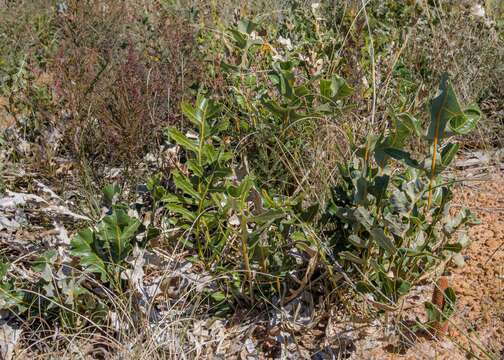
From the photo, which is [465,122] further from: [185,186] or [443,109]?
[185,186]

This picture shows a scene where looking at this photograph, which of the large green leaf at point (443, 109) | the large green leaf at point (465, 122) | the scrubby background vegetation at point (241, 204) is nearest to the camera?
the large green leaf at point (443, 109)

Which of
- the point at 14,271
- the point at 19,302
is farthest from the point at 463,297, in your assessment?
the point at 14,271

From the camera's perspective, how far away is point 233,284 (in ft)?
6.70

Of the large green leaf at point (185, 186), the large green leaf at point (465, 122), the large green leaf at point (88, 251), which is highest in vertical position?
the large green leaf at point (465, 122)

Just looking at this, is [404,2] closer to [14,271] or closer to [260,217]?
[260,217]

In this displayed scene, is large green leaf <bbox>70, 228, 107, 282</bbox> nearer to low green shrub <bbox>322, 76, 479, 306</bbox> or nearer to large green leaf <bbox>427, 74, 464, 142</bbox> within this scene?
low green shrub <bbox>322, 76, 479, 306</bbox>

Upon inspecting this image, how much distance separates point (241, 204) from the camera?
186cm

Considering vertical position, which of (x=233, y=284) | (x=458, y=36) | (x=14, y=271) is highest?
(x=458, y=36)

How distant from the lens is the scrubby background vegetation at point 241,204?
1.80 meters

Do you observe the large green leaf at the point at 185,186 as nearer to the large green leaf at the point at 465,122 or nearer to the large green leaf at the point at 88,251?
the large green leaf at the point at 88,251

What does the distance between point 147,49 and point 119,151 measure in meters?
1.31

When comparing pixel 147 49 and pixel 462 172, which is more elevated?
pixel 147 49

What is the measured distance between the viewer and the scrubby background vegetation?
1.80m

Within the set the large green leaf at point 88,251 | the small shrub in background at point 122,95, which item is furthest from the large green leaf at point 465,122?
the small shrub in background at point 122,95
